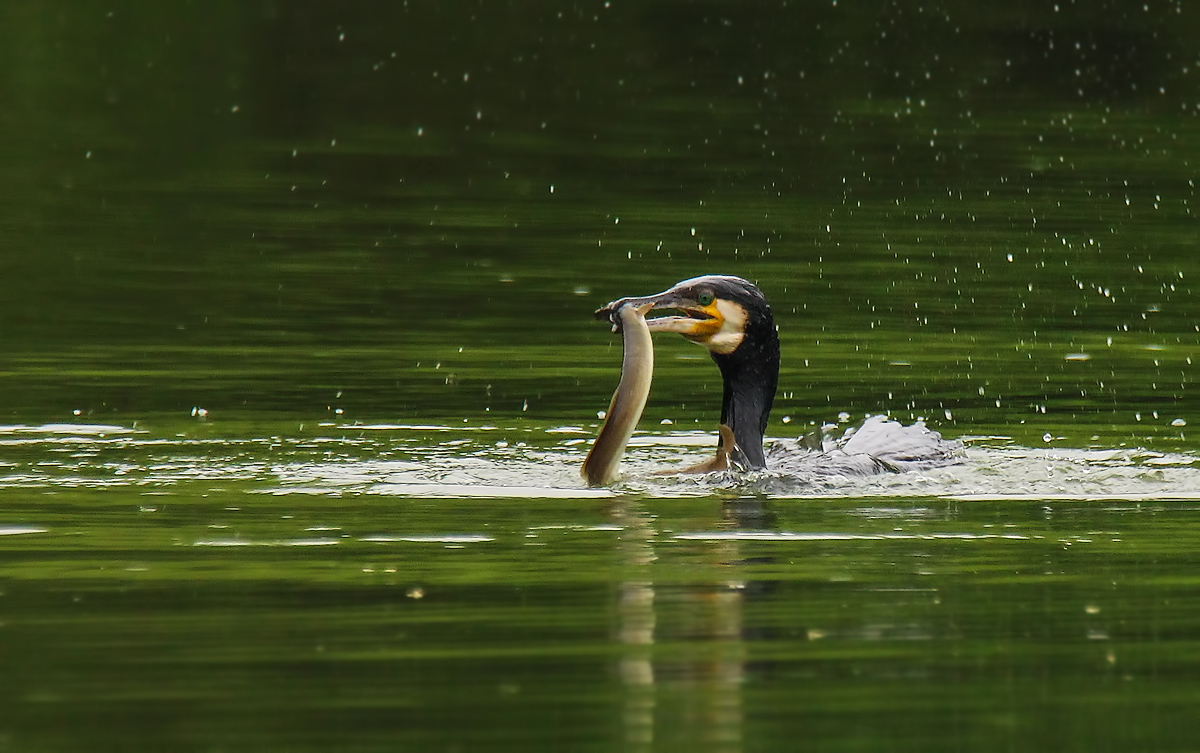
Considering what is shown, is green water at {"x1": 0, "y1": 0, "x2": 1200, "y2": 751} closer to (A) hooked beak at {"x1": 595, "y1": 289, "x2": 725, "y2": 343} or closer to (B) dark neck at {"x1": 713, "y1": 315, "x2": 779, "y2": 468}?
(B) dark neck at {"x1": 713, "y1": 315, "x2": 779, "y2": 468}

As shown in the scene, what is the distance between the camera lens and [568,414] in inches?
515

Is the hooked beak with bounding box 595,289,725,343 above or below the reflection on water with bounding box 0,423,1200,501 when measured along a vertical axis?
above

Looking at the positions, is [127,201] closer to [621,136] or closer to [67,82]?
[621,136]

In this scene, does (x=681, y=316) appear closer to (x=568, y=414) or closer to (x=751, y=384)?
(x=751, y=384)

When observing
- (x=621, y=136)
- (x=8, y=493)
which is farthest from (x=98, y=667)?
(x=621, y=136)

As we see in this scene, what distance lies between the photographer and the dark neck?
11.6m

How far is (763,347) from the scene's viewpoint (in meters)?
11.7

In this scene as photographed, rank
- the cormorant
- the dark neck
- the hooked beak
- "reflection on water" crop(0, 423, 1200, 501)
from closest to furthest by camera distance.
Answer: "reflection on water" crop(0, 423, 1200, 501) < the hooked beak < the cormorant < the dark neck

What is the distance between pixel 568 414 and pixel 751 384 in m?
1.61

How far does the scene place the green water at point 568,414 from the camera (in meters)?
7.02

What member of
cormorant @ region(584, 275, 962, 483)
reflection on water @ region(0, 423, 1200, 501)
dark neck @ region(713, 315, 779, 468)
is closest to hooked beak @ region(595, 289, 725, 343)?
cormorant @ region(584, 275, 962, 483)

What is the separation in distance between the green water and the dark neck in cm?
34

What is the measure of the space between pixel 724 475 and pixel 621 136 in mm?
15726

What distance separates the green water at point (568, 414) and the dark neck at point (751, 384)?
34 centimetres
